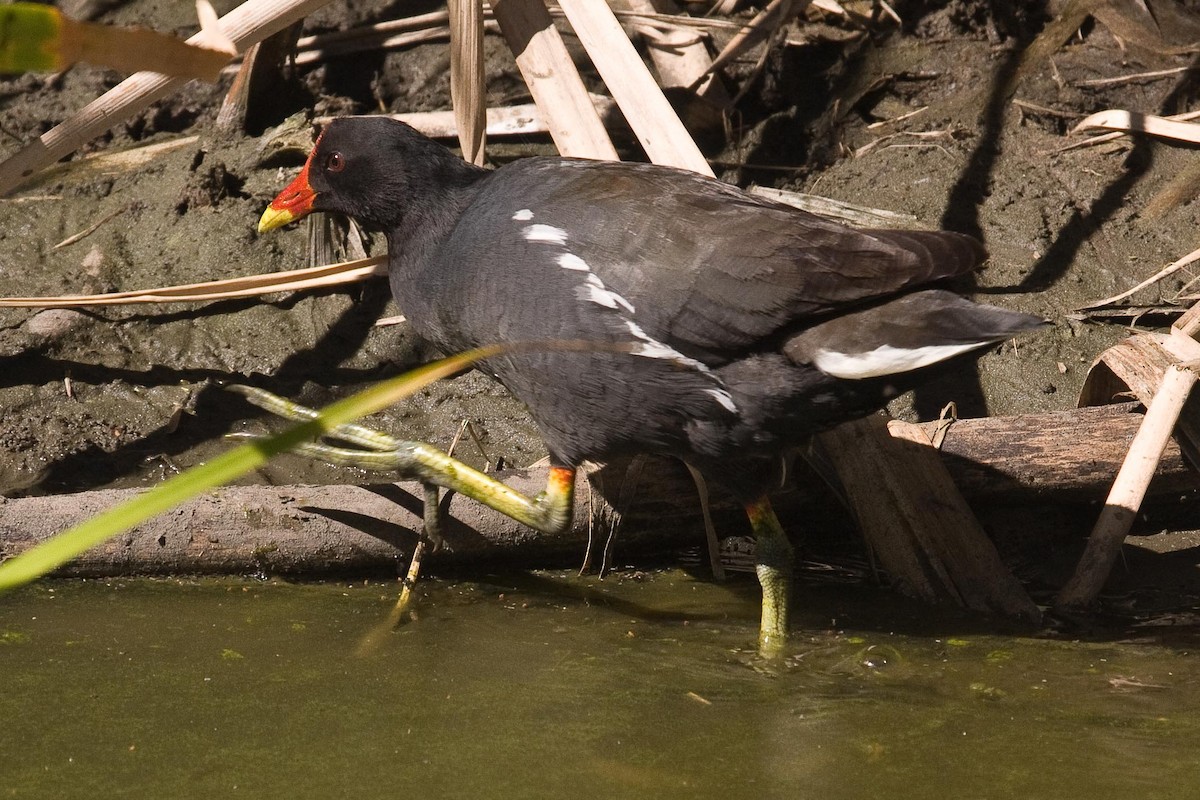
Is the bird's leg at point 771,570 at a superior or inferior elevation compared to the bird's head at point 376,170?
inferior

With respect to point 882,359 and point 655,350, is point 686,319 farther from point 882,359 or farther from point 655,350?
point 882,359

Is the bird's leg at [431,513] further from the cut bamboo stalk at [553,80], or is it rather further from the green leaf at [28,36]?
the green leaf at [28,36]

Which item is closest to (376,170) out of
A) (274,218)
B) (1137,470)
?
(274,218)

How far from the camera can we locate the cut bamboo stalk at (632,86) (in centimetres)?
345

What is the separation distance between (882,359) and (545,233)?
2.80 ft

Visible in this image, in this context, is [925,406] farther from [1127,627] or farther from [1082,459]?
[1127,627]

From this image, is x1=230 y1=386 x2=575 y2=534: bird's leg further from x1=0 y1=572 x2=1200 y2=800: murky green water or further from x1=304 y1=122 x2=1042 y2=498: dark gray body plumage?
x1=0 y1=572 x2=1200 y2=800: murky green water

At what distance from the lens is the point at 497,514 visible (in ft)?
10.8

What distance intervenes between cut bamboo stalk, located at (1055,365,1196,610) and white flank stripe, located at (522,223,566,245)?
1.58m

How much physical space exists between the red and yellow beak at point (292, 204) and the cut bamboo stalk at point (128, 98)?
0.54 metres

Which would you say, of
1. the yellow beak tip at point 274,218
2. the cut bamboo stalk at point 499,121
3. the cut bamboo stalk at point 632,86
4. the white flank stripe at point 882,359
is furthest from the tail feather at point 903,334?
the cut bamboo stalk at point 499,121

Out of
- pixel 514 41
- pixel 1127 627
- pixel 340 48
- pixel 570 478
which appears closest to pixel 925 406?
pixel 1127 627

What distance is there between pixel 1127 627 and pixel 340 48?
360 centimetres

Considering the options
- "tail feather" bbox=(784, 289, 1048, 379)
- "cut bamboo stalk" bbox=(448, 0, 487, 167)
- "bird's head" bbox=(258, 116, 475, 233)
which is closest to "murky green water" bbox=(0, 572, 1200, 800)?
"tail feather" bbox=(784, 289, 1048, 379)
